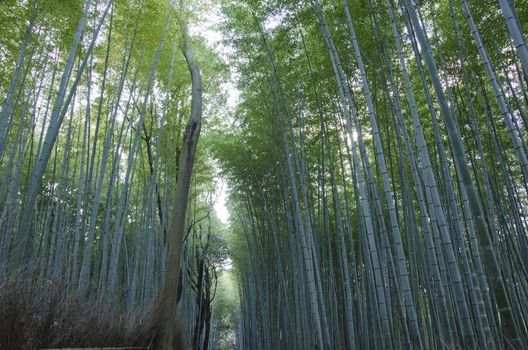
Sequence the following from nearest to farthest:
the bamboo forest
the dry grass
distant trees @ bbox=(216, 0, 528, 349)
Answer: the dry grass
the bamboo forest
distant trees @ bbox=(216, 0, 528, 349)

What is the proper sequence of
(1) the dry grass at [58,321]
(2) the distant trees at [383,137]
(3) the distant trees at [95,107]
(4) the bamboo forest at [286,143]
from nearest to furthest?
(1) the dry grass at [58,321]
(4) the bamboo forest at [286,143]
(3) the distant trees at [95,107]
(2) the distant trees at [383,137]

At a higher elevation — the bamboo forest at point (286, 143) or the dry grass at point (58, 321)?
the bamboo forest at point (286, 143)

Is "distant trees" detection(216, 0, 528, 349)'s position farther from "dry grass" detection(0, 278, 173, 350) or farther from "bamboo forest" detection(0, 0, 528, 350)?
"dry grass" detection(0, 278, 173, 350)

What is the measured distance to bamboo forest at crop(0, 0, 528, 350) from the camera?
8.12 feet

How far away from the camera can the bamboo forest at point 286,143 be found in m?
2.47

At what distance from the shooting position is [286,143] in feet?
16.1

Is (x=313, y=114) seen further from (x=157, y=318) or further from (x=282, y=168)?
(x=157, y=318)

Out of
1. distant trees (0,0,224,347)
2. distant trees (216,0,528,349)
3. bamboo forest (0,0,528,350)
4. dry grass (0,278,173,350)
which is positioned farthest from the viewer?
distant trees (216,0,528,349)

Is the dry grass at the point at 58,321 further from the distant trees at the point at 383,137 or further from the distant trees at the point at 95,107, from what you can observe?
the distant trees at the point at 383,137

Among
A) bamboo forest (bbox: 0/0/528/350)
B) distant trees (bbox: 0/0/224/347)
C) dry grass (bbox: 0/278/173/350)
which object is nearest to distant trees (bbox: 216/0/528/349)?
bamboo forest (bbox: 0/0/528/350)

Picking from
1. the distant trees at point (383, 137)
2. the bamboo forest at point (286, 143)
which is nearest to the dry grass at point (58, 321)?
the bamboo forest at point (286, 143)

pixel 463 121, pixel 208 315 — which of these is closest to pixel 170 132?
pixel 208 315

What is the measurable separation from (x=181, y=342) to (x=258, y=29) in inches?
160

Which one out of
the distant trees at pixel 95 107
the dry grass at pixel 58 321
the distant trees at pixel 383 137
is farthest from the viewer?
the distant trees at pixel 383 137
